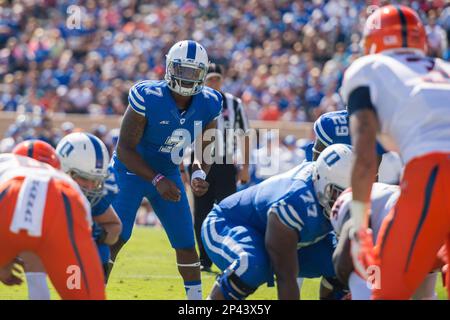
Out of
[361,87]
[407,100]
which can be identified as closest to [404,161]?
[407,100]

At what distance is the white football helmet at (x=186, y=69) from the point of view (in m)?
6.75

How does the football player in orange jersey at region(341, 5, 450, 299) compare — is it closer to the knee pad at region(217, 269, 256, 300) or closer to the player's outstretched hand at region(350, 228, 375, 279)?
the player's outstretched hand at region(350, 228, 375, 279)

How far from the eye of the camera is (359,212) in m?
4.49

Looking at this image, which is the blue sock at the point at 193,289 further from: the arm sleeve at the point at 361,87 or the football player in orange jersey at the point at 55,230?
the arm sleeve at the point at 361,87

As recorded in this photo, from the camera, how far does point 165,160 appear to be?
6.84 meters

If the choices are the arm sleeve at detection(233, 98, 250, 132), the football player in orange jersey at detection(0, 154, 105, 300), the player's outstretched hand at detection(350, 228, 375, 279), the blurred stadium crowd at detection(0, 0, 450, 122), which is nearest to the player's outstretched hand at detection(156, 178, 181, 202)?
the football player in orange jersey at detection(0, 154, 105, 300)

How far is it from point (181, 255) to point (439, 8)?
11.9 m

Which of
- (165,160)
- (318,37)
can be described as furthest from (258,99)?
(165,160)

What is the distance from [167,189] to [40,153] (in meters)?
1.58

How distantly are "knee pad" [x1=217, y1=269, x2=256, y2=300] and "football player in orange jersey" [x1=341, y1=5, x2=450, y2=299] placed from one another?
1.04 m

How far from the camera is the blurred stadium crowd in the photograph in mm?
17453

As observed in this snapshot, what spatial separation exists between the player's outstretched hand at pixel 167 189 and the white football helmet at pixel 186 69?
2.25 feet

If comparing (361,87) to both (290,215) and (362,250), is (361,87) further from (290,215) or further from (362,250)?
(290,215)
